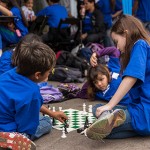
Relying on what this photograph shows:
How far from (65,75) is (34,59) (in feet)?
11.1

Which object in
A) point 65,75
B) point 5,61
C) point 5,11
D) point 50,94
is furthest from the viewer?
point 5,11

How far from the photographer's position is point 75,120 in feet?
14.4

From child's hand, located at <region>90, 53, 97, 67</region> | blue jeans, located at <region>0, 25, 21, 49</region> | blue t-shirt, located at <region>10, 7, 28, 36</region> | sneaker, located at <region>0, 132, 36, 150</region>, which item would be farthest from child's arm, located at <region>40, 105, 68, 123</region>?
blue t-shirt, located at <region>10, 7, 28, 36</region>

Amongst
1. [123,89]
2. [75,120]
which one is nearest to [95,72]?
[75,120]

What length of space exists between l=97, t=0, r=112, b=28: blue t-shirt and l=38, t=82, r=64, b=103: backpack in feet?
14.3

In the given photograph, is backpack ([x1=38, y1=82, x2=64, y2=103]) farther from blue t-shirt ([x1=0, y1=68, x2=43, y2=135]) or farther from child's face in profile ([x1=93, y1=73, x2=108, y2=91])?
blue t-shirt ([x1=0, y1=68, x2=43, y2=135])

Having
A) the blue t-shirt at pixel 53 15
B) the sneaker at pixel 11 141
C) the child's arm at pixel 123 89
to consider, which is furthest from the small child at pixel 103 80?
the blue t-shirt at pixel 53 15

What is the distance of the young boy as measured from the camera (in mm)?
3209

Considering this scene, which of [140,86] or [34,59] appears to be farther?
[140,86]

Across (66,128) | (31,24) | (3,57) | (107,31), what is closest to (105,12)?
(107,31)

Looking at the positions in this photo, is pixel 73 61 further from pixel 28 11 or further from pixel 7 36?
pixel 28 11

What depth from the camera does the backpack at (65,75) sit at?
655cm

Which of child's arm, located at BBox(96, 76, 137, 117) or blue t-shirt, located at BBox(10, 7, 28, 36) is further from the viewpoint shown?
blue t-shirt, located at BBox(10, 7, 28, 36)

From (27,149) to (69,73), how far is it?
3.64m
